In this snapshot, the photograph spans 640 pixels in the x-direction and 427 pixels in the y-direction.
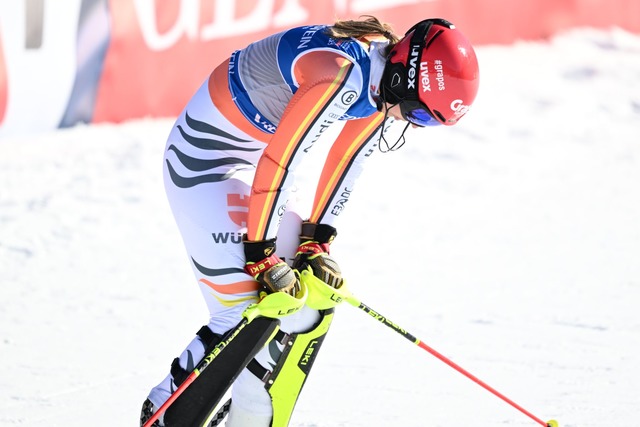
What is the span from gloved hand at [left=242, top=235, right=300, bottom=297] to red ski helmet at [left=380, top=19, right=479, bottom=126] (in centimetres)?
66

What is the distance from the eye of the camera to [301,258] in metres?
3.54

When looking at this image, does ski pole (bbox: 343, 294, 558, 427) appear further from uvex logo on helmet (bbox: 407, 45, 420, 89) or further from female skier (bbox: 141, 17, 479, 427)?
uvex logo on helmet (bbox: 407, 45, 420, 89)

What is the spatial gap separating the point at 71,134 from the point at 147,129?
0.64 metres

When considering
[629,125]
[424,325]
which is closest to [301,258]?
[424,325]

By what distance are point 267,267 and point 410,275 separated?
2.80 m

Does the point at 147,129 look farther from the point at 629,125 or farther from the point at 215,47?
the point at 629,125

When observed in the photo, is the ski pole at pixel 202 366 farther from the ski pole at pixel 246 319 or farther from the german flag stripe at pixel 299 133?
the german flag stripe at pixel 299 133

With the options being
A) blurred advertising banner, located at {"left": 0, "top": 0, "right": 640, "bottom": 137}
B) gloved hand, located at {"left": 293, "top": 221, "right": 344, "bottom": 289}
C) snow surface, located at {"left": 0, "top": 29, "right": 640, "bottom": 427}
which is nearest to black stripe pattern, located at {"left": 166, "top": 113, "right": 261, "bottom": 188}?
gloved hand, located at {"left": 293, "top": 221, "right": 344, "bottom": 289}

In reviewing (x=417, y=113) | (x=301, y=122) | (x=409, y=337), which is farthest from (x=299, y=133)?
(x=409, y=337)

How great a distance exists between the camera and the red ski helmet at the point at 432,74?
3053 millimetres

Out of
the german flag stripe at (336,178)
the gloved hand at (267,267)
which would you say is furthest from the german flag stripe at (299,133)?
the german flag stripe at (336,178)

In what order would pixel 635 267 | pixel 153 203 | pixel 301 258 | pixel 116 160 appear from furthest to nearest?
1. pixel 116 160
2. pixel 153 203
3. pixel 635 267
4. pixel 301 258

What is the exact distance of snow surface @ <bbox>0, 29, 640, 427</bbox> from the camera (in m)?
4.21

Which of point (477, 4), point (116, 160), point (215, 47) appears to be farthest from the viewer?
point (477, 4)
